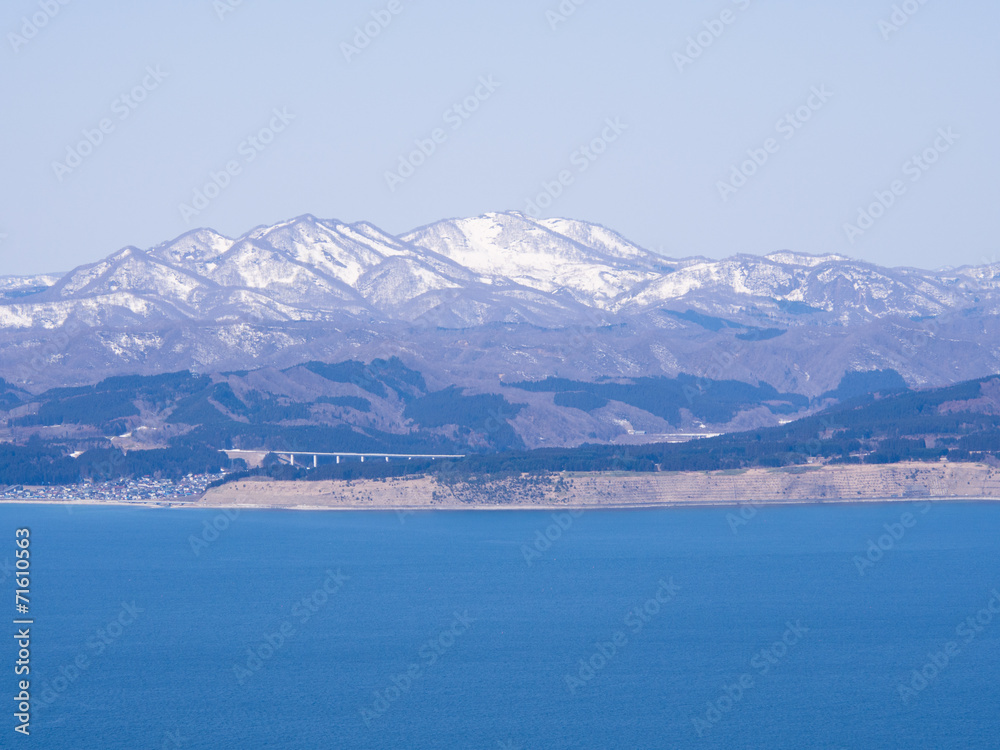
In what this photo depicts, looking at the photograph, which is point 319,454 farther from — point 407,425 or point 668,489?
point 668,489

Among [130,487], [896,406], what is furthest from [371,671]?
[896,406]

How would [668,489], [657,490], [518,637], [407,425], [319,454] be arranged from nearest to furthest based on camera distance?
[518,637], [657,490], [668,489], [319,454], [407,425]

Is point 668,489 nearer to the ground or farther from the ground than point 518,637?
nearer to the ground

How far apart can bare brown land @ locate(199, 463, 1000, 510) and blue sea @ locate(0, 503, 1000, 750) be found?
10.4 m

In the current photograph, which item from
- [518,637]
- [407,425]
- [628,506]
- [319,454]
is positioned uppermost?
[518,637]

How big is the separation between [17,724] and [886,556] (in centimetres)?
4773

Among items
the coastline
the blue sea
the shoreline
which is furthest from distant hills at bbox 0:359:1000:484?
the blue sea

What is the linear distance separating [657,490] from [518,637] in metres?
45.2

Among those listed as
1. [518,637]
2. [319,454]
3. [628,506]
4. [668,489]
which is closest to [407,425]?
[319,454]

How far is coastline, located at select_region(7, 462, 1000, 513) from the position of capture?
3898 inches

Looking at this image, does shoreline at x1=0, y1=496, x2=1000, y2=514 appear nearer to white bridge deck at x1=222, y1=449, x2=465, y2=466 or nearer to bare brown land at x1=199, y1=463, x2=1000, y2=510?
bare brown land at x1=199, y1=463, x2=1000, y2=510

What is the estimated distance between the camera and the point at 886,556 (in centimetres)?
7638

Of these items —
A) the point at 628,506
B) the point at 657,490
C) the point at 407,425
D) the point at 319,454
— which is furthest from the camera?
the point at 407,425

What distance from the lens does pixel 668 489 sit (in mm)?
99750
